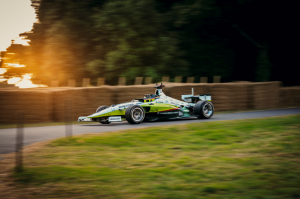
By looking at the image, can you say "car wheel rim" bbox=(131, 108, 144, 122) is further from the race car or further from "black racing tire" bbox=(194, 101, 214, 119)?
"black racing tire" bbox=(194, 101, 214, 119)

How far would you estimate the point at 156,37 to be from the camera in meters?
23.8

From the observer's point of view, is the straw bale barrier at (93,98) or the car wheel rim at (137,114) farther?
the straw bale barrier at (93,98)

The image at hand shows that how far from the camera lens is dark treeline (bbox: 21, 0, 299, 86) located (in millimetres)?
22953

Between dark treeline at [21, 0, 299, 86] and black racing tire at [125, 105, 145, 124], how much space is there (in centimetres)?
996

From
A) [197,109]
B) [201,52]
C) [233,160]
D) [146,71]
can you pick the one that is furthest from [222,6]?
[233,160]

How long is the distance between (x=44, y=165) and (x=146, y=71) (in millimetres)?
17091

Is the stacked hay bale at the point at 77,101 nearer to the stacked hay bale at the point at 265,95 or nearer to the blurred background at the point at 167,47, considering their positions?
the blurred background at the point at 167,47

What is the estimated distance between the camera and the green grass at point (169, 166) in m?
4.59

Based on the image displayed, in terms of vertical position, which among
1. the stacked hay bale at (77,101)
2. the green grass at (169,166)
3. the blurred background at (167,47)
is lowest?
the green grass at (169,166)

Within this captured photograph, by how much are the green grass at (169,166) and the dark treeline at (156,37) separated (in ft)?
47.7

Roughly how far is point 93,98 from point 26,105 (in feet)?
9.41

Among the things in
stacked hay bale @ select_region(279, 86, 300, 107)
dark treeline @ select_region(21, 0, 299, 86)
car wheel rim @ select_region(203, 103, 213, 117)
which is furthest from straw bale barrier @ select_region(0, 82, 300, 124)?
dark treeline @ select_region(21, 0, 299, 86)

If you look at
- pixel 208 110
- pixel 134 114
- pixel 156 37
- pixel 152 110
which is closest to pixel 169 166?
pixel 134 114

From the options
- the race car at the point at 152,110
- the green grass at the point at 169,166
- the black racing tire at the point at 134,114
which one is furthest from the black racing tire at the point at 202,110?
the green grass at the point at 169,166
